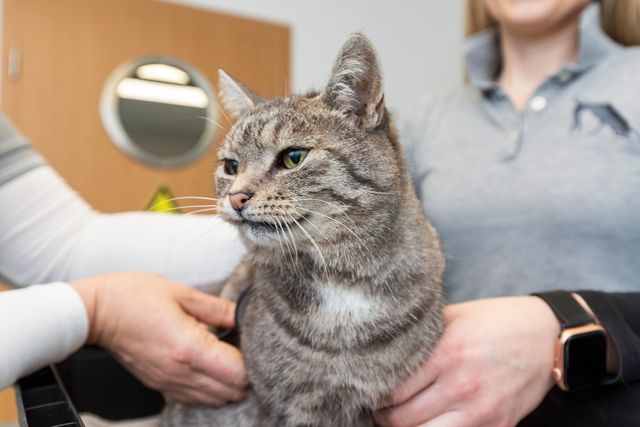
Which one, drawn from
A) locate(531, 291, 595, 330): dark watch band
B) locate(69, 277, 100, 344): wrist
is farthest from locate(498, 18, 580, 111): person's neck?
locate(69, 277, 100, 344): wrist

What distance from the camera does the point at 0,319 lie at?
663mm

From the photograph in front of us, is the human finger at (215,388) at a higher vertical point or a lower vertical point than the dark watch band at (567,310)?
lower

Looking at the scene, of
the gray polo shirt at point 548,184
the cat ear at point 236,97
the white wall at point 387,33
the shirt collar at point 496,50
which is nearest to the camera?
the cat ear at point 236,97

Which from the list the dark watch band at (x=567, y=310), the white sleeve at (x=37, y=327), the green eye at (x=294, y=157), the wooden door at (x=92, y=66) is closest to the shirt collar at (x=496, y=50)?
the dark watch band at (x=567, y=310)

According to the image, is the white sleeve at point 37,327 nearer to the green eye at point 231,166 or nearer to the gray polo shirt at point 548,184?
the green eye at point 231,166

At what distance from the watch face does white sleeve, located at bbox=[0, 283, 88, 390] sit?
68 cm

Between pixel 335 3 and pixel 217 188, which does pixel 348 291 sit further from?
pixel 335 3

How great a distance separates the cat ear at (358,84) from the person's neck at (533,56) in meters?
0.62

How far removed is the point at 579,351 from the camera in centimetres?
74

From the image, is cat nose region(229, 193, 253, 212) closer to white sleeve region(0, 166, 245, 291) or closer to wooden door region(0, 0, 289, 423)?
white sleeve region(0, 166, 245, 291)

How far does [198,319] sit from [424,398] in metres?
0.38

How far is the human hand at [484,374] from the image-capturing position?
72 cm

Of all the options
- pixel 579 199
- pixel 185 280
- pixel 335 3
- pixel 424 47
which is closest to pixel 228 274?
pixel 185 280

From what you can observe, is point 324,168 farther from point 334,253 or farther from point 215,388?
point 215,388
